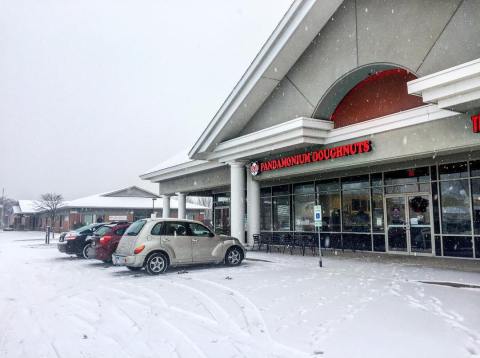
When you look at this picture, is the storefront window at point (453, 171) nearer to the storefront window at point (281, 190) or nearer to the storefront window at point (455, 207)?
the storefront window at point (455, 207)

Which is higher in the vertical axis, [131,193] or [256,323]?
[131,193]

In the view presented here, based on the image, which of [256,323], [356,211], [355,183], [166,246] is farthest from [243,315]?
[355,183]

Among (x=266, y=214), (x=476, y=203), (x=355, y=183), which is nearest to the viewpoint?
(x=476, y=203)

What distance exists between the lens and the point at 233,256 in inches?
527

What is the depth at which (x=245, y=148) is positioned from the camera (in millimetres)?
17469

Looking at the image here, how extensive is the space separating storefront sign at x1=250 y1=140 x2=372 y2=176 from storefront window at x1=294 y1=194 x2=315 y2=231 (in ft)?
10.3

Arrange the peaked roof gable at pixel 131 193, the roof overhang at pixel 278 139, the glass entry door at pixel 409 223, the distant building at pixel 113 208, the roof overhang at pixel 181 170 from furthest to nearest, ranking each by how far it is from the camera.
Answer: the peaked roof gable at pixel 131 193
the distant building at pixel 113 208
the roof overhang at pixel 181 170
the glass entry door at pixel 409 223
the roof overhang at pixel 278 139

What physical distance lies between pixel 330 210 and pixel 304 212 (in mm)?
1748

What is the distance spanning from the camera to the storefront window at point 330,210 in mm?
18578

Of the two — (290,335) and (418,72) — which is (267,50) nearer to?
(418,72)

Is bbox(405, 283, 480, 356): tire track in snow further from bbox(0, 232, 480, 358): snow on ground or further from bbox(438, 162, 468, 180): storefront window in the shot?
bbox(438, 162, 468, 180): storefront window

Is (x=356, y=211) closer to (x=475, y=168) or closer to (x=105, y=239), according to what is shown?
(x=475, y=168)

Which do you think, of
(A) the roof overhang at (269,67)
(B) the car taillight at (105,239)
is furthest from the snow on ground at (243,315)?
(A) the roof overhang at (269,67)

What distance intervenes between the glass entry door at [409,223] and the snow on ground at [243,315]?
377cm
